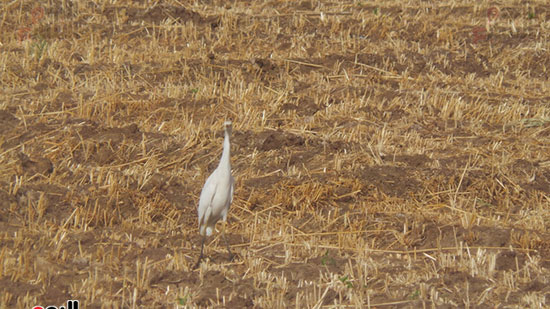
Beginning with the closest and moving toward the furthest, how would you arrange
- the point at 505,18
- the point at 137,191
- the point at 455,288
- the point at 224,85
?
the point at 455,288 → the point at 137,191 → the point at 224,85 → the point at 505,18

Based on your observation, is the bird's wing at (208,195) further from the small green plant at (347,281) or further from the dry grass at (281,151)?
the small green plant at (347,281)

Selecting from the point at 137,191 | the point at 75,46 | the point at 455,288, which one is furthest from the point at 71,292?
the point at 75,46

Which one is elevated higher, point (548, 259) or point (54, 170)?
point (548, 259)

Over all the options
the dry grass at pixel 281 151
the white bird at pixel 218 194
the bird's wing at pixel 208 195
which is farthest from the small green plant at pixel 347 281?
the bird's wing at pixel 208 195

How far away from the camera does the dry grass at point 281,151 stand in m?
5.53

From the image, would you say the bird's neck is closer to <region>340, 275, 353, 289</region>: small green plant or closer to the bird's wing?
the bird's wing

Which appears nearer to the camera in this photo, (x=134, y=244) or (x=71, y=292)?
(x=71, y=292)

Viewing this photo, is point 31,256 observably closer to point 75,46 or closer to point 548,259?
point 548,259

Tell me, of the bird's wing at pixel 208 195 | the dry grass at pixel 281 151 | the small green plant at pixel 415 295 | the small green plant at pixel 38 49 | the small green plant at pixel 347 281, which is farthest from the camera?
the small green plant at pixel 38 49

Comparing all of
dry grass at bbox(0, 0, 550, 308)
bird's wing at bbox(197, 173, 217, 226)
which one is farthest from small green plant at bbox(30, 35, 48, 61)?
bird's wing at bbox(197, 173, 217, 226)

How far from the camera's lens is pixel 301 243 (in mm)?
Result: 6355

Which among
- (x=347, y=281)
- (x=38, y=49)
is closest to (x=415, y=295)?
(x=347, y=281)

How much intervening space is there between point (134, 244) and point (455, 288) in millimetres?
2394

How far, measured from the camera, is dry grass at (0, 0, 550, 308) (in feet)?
18.1
